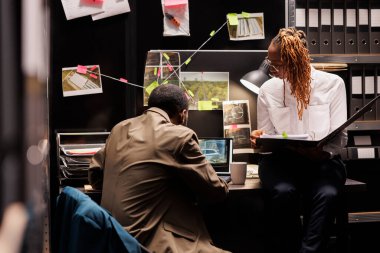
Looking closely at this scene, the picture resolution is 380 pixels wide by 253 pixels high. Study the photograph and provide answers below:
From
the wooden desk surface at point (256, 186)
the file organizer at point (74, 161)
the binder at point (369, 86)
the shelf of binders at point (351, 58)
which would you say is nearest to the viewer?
the wooden desk surface at point (256, 186)

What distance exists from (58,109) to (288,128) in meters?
1.29

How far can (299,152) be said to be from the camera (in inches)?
89.3

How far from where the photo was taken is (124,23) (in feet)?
9.57

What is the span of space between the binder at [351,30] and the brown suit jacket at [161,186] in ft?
5.03

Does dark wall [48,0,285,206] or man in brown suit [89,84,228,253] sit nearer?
man in brown suit [89,84,228,253]

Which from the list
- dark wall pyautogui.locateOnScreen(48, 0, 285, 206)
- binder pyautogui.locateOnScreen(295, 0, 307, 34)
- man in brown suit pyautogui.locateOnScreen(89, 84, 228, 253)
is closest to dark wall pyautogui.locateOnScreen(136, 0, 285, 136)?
dark wall pyautogui.locateOnScreen(48, 0, 285, 206)

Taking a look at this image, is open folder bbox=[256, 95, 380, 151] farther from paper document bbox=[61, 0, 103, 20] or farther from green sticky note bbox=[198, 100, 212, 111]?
paper document bbox=[61, 0, 103, 20]

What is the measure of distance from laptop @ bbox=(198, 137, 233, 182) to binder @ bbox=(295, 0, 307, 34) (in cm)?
91

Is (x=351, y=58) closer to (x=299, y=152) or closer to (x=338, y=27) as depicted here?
(x=338, y=27)

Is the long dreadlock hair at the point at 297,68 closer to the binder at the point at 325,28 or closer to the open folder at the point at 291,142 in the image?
the open folder at the point at 291,142

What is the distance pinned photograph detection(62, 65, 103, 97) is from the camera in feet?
9.30

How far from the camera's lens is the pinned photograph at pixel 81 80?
2836 millimetres

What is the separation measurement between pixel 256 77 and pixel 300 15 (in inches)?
21.3

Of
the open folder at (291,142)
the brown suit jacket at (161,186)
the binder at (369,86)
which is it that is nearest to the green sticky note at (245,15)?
the binder at (369,86)
